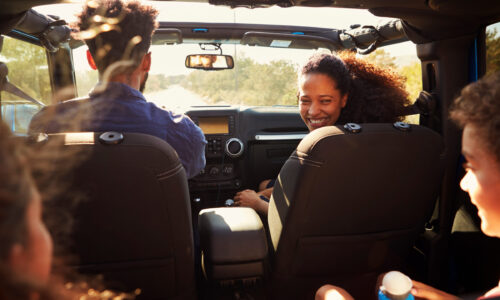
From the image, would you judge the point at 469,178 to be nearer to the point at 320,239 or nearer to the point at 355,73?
the point at 320,239

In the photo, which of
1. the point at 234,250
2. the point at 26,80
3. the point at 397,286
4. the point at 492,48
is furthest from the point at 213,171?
the point at 397,286

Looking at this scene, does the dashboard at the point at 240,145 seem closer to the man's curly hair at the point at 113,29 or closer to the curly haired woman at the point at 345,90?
the curly haired woman at the point at 345,90

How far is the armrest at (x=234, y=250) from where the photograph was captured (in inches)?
74.8

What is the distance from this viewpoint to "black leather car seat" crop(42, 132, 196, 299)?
1473 millimetres

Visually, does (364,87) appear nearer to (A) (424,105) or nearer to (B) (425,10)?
(A) (424,105)

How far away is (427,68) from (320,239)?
1.41 meters

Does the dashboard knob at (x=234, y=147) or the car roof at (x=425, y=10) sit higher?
the car roof at (x=425, y=10)

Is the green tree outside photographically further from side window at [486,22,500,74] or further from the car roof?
side window at [486,22,500,74]

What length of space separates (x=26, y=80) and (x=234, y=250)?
9.69ft

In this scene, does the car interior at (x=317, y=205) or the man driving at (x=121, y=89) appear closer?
the car interior at (x=317, y=205)

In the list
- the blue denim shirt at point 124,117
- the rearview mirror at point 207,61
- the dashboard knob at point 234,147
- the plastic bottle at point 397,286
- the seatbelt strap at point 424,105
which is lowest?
the dashboard knob at point 234,147

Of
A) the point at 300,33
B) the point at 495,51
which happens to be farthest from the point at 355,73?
the point at 300,33

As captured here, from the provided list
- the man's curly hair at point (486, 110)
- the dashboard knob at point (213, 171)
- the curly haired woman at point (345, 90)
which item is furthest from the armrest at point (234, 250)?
the dashboard knob at point (213, 171)

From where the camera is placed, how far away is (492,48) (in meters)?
2.35
